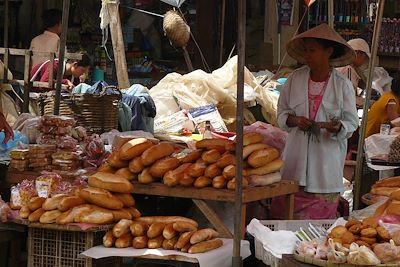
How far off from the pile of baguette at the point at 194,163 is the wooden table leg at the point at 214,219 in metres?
0.11

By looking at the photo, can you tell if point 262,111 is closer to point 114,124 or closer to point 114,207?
point 114,124

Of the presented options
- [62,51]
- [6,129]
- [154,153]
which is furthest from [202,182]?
[62,51]

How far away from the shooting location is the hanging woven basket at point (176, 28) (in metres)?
12.1

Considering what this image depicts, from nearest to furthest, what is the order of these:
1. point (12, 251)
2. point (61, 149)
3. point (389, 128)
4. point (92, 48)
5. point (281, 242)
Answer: point (281, 242) → point (12, 251) → point (61, 149) → point (389, 128) → point (92, 48)

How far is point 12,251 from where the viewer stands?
5949 mm

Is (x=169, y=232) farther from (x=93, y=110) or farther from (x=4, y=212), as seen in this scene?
(x=93, y=110)

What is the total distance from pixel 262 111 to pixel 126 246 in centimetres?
663

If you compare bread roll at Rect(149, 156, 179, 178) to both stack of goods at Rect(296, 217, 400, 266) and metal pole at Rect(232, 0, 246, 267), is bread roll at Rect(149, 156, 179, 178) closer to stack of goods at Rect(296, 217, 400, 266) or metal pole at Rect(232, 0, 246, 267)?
metal pole at Rect(232, 0, 246, 267)

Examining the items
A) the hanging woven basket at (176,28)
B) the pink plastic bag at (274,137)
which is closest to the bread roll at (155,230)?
the pink plastic bag at (274,137)

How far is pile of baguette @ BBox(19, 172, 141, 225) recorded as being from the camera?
17.2ft

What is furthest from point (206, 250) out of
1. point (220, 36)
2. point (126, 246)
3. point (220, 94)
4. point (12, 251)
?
point (220, 36)

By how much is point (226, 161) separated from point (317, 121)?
1.00 m

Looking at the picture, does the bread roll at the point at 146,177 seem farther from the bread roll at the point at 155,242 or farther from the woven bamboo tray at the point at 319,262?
the woven bamboo tray at the point at 319,262

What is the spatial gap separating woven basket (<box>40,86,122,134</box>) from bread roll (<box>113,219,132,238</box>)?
3.22 meters
